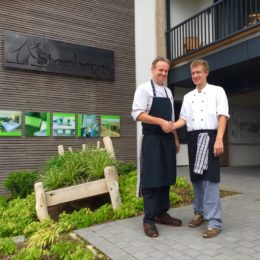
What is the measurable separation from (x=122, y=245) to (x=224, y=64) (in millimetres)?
6572

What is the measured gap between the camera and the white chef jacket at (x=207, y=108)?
13.5 ft

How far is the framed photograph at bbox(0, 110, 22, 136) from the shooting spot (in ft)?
28.9

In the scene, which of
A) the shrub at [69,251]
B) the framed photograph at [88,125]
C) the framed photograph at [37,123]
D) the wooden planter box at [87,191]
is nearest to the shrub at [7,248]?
the shrub at [69,251]

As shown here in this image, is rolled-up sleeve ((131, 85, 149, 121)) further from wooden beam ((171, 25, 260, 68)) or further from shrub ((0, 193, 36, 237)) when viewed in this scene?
wooden beam ((171, 25, 260, 68))

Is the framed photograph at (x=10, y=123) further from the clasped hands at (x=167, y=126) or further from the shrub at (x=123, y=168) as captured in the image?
the clasped hands at (x=167, y=126)

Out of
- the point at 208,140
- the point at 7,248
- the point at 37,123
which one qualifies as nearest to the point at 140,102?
the point at 208,140

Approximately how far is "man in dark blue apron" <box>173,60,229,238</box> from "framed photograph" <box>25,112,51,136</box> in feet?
19.1

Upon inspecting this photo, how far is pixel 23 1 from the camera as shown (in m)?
9.47

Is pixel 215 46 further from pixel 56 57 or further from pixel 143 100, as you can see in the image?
pixel 143 100

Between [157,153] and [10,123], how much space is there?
570 cm

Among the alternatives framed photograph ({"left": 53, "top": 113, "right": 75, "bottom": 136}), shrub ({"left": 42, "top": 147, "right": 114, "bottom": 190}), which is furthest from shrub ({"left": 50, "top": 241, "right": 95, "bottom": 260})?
framed photograph ({"left": 53, "top": 113, "right": 75, "bottom": 136})

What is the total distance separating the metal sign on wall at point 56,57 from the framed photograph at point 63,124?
1.18m

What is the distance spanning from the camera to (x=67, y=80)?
32.8 ft

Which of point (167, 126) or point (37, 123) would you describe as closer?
point (167, 126)
